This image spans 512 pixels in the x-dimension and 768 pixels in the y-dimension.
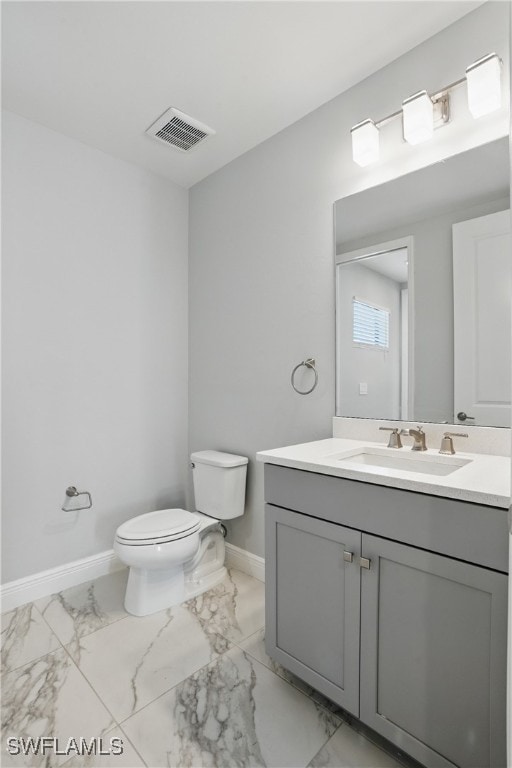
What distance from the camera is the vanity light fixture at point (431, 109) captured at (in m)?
1.35

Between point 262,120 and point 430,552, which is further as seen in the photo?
point 262,120

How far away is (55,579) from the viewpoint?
7.02 feet

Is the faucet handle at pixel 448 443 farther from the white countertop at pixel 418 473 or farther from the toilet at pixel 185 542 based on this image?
the toilet at pixel 185 542

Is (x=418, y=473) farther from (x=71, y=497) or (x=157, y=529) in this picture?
(x=71, y=497)

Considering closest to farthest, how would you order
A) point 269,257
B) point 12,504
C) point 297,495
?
point 297,495 < point 12,504 < point 269,257

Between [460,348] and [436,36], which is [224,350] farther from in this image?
[436,36]

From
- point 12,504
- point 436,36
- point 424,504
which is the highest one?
point 436,36

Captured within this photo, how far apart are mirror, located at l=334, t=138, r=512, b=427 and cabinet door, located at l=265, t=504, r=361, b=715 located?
25.6 inches

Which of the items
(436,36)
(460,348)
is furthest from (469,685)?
(436,36)

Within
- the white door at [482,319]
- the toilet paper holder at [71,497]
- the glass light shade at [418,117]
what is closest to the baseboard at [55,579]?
the toilet paper holder at [71,497]

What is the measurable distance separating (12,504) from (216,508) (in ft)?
3.44

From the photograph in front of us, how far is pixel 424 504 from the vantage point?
1.06 metres

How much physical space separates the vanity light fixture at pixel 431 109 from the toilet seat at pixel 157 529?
1.89 meters

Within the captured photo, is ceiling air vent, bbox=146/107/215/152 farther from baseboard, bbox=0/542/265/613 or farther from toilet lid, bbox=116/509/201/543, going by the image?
baseboard, bbox=0/542/265/613
